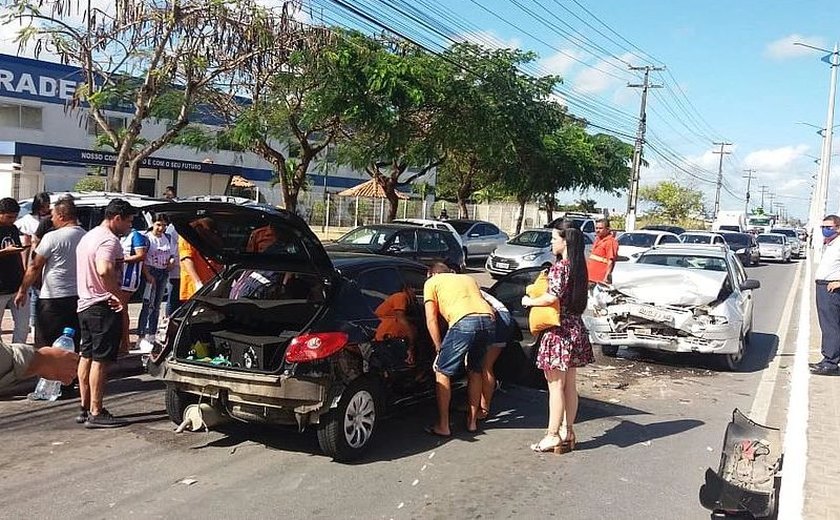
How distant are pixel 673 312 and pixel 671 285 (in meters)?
0.54

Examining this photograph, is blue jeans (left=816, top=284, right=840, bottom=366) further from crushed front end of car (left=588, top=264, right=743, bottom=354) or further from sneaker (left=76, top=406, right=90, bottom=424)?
sneaker (left=76, top=406, right=90, bottom=424)

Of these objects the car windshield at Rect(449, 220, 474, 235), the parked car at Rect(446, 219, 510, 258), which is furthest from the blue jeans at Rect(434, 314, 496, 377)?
the car windshield at Rect(449, 220, 474, 235)

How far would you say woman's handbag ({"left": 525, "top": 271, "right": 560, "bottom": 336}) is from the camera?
593 cm

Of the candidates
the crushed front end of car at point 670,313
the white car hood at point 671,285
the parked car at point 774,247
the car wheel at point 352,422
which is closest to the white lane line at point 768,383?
the crushed front end of car at point 670,313

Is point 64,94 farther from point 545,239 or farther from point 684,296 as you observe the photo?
point 684,296

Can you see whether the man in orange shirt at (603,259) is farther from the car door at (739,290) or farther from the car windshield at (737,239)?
the car windshield at (737,239)

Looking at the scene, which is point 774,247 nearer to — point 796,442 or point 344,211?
point 344,211

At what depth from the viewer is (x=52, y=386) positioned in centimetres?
716

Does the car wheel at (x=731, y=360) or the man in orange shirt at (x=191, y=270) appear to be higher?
the man in orange shirt at (x=191, y=270)

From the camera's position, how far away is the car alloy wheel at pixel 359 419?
5703mm

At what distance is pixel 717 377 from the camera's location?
984 centimetres

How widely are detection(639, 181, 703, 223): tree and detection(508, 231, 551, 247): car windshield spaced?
6382 centimetres

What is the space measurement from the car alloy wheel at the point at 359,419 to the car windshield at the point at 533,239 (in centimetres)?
1658

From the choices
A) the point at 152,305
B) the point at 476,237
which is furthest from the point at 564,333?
the point at 476,237
